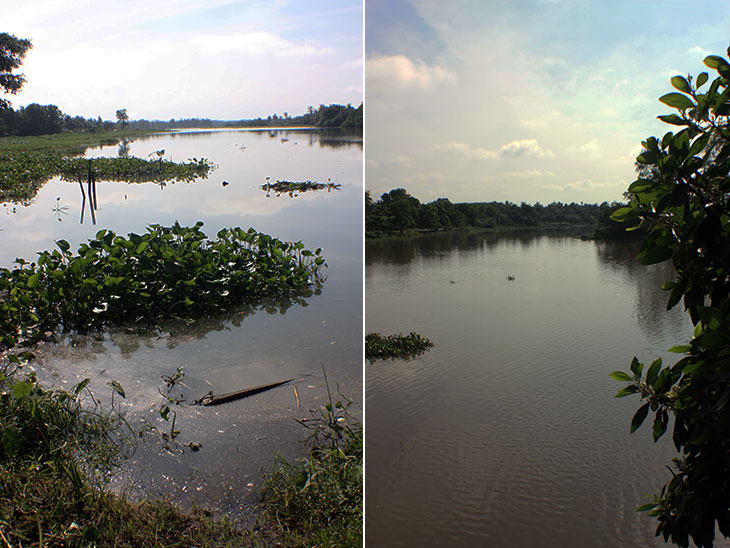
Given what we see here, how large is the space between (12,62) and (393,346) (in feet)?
9.23

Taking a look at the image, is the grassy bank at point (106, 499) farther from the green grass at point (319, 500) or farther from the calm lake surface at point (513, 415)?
the calm lake surface at point (513, 415)

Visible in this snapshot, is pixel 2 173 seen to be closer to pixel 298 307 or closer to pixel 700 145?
pixel 298 307

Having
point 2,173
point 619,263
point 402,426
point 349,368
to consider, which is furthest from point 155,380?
point 619,263

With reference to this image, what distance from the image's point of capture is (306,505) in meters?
1.16

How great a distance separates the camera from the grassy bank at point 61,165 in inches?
135

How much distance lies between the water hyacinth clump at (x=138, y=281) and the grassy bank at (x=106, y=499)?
2.34ft

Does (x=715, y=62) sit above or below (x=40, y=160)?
below

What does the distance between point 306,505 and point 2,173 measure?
128 inches

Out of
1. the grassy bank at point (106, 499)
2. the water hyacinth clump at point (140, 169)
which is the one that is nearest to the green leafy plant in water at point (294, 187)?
the water hyacinth clump at point (140, 169)

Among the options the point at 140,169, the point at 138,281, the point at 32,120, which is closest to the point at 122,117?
the point at 32,120

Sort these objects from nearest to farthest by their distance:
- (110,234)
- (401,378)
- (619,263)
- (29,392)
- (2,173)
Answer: (29,392) → (110,234) → (2,173) → (401,378) → (619,263)

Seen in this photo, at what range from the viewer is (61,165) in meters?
4.06

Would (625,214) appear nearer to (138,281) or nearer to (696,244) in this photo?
(696,244)

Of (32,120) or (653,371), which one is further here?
(32,120)
